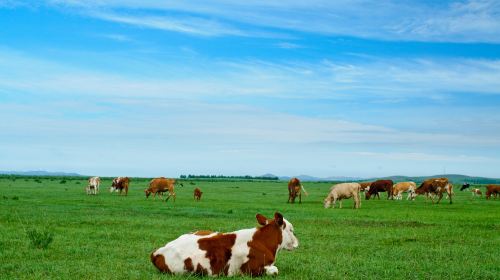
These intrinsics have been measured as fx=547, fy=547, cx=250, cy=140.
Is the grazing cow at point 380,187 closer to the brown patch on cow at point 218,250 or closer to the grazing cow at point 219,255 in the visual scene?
the grazing cow at point 219,255

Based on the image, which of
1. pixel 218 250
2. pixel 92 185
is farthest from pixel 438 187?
pixel 218 250

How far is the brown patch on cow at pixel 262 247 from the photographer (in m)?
10.2

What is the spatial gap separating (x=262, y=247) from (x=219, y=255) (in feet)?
2.84

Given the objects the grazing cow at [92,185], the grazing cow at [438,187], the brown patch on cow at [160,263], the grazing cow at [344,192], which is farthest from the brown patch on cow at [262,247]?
the grazing cow at [92,185]

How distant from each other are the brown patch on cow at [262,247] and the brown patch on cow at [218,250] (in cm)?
34

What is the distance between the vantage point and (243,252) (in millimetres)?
10273

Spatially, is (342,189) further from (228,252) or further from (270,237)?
(228,252)

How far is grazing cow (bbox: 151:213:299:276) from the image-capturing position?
10094 millimetres

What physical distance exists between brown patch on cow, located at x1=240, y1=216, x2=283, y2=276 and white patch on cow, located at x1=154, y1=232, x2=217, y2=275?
2.57 feet

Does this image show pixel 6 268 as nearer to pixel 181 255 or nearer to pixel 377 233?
pixel 181 255

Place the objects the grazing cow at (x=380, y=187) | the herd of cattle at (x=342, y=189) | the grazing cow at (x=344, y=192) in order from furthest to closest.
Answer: the grazing cow at (x=380, y=187) < the herd of cattle at (x=342, y=189) < the grazing cow at (x=344, y=192)

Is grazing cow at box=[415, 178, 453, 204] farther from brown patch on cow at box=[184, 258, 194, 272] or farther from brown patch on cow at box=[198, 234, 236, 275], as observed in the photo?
brown patch on cow at box=[184, 258, 194, 272]

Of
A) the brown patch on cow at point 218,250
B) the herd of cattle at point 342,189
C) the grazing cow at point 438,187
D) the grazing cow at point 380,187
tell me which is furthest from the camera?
the grazing cow at point 380,187

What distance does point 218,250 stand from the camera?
10.2 meters
